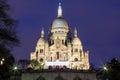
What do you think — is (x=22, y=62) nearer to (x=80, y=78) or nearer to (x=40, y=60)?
(x=40, y=60)

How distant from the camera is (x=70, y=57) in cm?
12575

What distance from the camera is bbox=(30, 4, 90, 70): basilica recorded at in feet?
Answer: 408

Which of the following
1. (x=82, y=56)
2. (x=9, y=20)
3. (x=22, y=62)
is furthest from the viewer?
(x=82, y=56)

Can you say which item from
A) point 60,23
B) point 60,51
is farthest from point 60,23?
point 60,51

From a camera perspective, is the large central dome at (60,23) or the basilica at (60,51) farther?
the large central dome at (60,23)

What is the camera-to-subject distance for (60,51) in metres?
129

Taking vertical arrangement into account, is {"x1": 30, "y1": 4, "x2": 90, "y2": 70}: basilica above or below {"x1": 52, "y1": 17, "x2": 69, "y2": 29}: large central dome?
below

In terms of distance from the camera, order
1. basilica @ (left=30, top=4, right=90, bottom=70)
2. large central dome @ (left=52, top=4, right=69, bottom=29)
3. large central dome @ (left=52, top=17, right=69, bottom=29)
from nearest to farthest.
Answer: basilica @ (left=30, top=4, right=90, bottom=70) < large central dome @ (left=52, top=4, right=69, bottom=29) < large central dome @ (left=52, top=17, right=69, bottom=29)

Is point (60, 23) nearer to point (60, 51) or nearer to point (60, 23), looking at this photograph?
point (60, 23)

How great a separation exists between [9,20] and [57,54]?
368ft

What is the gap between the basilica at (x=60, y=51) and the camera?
4899 inches

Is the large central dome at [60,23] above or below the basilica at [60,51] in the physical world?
above

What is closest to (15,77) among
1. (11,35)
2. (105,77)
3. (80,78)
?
(80,78)

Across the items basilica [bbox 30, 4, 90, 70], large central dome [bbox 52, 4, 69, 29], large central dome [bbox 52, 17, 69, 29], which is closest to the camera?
basilica [bbox 30, 4, 90, 70]
